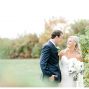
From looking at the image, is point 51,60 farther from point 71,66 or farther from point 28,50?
point 28,50

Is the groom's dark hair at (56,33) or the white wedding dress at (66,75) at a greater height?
the groom's dark hair at (56,33)

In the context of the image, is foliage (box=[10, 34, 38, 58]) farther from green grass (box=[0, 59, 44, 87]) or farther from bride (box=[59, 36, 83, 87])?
bride (box=[59, 36, 83, 87])

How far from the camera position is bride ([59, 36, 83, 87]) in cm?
286

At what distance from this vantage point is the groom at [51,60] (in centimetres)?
277

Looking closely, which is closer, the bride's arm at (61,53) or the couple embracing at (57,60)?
the couple embracing at (57,60)

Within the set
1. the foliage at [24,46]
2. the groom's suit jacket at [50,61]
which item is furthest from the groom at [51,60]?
the foliage at [24,46]

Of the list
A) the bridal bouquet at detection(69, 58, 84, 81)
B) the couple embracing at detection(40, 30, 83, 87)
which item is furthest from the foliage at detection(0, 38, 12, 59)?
the bridal bouquet at detection(69, 58, 84, 81)

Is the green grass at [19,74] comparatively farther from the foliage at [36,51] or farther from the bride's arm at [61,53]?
the bride's arm at [61,53]

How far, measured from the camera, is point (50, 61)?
2.79 meters

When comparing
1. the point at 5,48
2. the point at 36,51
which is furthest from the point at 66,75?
the point at 5,48

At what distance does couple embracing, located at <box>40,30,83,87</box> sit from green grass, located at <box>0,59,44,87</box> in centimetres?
19

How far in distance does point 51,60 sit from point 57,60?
8cm

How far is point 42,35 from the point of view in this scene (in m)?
3.09

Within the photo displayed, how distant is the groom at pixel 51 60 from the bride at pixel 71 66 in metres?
0.08
